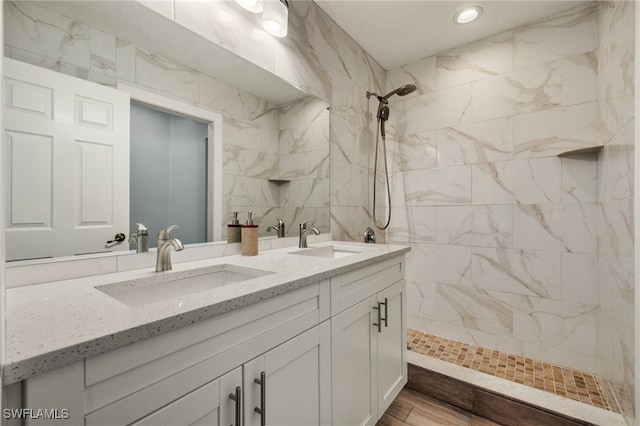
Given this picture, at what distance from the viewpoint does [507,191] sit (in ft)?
6.59

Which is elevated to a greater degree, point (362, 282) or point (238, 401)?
point (362, 282)

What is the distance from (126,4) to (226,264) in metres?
0.96

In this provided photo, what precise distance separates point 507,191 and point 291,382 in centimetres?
191

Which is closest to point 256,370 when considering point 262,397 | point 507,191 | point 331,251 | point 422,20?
point 262,397

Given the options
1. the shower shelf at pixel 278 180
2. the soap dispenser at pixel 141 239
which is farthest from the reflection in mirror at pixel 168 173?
the shower shelf at pixel 278 180

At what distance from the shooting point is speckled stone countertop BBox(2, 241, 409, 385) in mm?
440

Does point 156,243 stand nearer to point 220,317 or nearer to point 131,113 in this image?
point 131,113

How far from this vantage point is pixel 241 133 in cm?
138

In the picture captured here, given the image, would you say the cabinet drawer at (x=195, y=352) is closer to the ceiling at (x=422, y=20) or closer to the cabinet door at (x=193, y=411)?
the cabinet door at (x=193, y=411)

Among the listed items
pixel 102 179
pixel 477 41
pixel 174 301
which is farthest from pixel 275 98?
pixel 477 41

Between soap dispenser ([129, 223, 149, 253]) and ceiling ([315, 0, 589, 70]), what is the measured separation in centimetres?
170

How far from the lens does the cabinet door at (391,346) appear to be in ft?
4.44

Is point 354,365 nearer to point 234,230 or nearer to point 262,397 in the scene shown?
point 262,397

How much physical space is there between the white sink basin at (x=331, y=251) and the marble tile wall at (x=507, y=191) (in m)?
0.96
